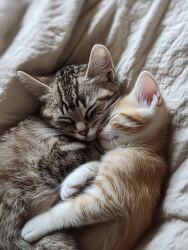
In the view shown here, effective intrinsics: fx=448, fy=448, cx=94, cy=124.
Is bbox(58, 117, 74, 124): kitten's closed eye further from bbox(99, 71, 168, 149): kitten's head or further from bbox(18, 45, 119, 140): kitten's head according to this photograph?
bbox(99, 71, 168, 149): kitten's head

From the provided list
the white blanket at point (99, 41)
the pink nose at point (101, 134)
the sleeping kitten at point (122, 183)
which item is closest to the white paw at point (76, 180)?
the sleeping kitten at point (122, 183)

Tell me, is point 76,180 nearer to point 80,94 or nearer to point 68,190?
point 68,190

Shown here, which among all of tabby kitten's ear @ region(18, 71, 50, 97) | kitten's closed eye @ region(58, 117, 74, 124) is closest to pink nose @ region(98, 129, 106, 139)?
kitten's closed eye @ region(58, 117, 74, 124)

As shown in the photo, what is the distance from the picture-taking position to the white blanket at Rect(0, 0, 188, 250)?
1.45 m

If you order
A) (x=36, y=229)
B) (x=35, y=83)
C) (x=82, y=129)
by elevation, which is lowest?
(x=36, y=229)

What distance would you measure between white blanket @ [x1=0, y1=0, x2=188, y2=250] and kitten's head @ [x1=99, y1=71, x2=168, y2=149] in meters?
0.06

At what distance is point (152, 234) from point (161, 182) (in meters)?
0.17

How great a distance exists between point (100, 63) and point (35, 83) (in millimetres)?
225

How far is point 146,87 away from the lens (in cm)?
140

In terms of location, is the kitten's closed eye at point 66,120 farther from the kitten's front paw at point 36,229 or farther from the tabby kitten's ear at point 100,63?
the kitten's front paw at point 36,229

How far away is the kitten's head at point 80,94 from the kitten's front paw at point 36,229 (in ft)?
0.99

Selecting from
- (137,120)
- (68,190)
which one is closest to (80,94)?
(137,120)

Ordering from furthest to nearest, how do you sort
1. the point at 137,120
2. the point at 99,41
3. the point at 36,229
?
1. the point at 99,41
2. the point at 137,120
3. the point at 36,229

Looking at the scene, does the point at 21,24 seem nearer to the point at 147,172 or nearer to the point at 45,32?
the point at 45,32
